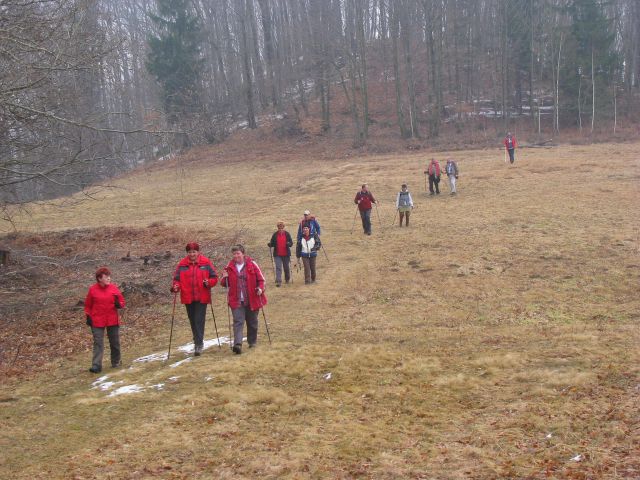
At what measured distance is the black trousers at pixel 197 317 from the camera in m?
10.2

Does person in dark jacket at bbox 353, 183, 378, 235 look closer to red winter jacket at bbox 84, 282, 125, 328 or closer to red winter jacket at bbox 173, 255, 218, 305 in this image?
red winter jacket at bbox 173, 255, 218, 305

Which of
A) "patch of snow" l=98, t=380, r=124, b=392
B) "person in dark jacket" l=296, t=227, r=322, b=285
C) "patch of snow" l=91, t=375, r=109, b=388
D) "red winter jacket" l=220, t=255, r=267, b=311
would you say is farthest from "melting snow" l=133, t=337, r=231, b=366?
"person in dark jacket" l=296, t=227, r=322, b=285

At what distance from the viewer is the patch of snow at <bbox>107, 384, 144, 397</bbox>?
28.4 feet

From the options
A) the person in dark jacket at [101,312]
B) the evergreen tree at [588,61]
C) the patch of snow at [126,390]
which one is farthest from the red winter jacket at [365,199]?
the evergreen tree at [588,61]

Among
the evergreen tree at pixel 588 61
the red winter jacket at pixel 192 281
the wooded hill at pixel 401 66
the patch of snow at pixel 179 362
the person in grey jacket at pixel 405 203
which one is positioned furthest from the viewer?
the evergreen tree at pixel 588 61

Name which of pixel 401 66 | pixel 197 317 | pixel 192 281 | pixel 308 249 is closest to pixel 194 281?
pixel 192 281

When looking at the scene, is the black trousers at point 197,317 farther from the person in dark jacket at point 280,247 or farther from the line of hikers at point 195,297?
the person in dark jacket at point 280,247

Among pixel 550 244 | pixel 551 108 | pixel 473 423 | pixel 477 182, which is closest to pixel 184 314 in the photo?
pixel 473 423

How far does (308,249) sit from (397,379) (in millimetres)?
6546

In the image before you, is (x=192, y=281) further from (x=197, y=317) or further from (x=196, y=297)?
(x=197, y=317)

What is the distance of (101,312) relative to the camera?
9.87m

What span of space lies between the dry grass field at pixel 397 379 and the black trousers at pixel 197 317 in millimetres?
422

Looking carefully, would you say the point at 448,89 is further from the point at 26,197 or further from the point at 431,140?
the point at 26,197

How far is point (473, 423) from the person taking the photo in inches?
289
